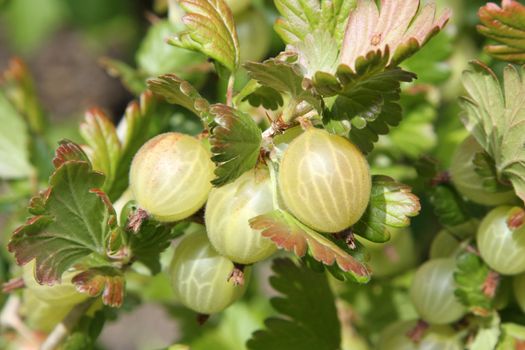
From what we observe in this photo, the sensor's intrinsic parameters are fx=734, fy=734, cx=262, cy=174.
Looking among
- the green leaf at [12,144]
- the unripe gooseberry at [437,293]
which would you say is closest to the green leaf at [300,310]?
the unripe gooseberry at [437,293]

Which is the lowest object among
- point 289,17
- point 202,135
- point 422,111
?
point 422,111

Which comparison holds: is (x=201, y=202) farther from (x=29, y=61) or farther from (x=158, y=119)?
(x=29, y=61)

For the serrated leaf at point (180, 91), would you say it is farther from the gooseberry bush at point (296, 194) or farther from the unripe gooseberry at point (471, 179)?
the unripe gooseberry at point (471, 179)

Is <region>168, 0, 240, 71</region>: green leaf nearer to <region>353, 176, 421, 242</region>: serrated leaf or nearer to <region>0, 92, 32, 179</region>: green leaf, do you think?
<region>353, 176, 421, 242</region>: serrated leaf

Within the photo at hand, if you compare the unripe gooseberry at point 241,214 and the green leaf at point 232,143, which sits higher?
the green leaf at point 232,143

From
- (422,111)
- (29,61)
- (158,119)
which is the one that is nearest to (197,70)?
(158,119)

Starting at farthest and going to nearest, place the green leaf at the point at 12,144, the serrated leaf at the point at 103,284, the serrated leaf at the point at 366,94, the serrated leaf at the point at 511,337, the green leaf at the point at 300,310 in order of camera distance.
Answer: the green leaf at the point at 12,144 < the green leaf at the point at 300,310 < the serrated leaf at the point at 511,337 < the serrated leaf at the point at 103,284 < the serrated leaf at the point at 366,94

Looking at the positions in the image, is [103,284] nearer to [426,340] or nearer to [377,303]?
[426,340]

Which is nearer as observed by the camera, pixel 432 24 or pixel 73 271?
pixel 432 24
